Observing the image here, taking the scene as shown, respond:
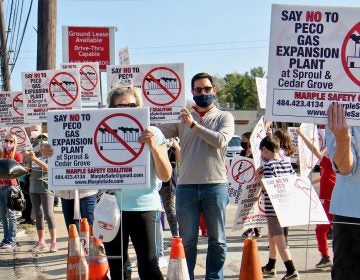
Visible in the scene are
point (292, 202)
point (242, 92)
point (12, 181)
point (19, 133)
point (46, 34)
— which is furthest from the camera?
point (242, 92)

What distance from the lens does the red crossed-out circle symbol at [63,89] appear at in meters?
8.30

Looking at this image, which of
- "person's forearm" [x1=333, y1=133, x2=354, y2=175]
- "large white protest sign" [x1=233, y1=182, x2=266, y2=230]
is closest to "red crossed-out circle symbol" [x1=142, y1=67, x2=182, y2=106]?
"large white protest sign" [x1=233, y1=182, x2=266, y2=230]

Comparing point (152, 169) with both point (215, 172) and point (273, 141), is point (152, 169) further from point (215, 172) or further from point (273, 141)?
point (273, 141)

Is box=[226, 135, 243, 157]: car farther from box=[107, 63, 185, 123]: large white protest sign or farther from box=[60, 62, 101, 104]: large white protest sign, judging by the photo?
box=[107, 63, 185, 123]: large white protest sign

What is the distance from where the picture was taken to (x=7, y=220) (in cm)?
923

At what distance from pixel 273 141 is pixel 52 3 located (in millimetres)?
6224

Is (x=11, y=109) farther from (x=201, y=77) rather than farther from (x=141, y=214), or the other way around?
(x=141, y=214)

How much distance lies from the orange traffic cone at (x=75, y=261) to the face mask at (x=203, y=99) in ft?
5.31

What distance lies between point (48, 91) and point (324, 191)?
3.99 metres

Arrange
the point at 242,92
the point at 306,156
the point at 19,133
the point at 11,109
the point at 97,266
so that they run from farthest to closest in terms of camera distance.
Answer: the point at 242,92, the point at 19,133, the point at 11,109, the point at 306,156, the point at 97,266

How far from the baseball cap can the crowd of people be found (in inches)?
2.5

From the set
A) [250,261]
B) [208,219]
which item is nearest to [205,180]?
[208,219]

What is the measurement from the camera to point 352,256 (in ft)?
11.2

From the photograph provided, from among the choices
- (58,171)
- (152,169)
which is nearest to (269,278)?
(152,169)
